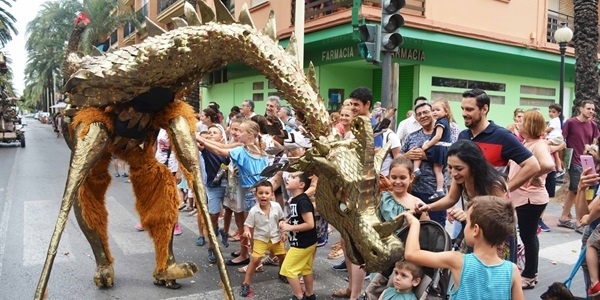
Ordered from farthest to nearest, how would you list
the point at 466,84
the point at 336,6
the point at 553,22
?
the point at 553,22 < the point at 466,84 < the point at 336,6

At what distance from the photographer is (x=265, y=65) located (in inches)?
123

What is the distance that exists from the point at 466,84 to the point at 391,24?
353 inches

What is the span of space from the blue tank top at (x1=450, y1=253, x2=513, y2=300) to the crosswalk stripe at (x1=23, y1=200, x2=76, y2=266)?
169 inches

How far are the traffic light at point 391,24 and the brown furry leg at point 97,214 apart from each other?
376 cm

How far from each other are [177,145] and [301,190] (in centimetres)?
121

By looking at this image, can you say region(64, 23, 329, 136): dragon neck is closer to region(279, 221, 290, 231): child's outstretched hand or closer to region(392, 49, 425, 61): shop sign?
region(279, 221, 290, 231): child's outstretched hand

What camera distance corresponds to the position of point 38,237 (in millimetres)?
6035

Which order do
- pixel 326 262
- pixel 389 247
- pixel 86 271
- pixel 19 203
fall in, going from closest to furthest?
pixel 389 247 → pixel 86 271 → pixel 326 262 → pixel 19 203

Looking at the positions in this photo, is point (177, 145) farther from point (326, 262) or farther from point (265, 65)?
point (326, 262)

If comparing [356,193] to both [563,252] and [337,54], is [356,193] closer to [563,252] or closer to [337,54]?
[563,252]

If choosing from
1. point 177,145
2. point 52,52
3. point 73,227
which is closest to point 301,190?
point 177,145

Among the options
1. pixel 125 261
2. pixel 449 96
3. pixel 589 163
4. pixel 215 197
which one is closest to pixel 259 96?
pixel 449 96

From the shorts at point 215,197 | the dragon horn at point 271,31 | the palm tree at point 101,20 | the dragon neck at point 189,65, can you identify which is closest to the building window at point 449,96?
the shorts at point 215,197

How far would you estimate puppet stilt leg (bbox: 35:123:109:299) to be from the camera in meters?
3.24
